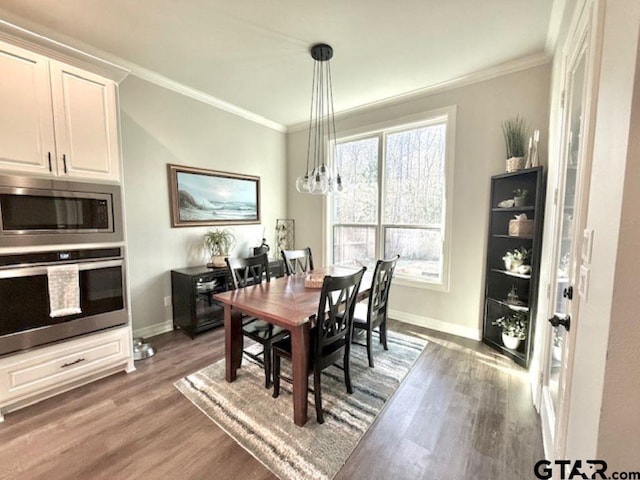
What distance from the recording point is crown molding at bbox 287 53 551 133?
8.53ft

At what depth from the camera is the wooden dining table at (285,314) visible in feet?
5.78

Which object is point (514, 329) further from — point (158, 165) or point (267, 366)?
point (158, 165)

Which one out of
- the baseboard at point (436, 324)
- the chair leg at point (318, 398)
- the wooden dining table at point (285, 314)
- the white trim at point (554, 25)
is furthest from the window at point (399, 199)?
the chair leg at point (318, 398)

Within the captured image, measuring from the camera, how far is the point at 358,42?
2.39 meters

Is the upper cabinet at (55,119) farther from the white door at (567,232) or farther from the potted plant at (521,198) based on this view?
the potted plant at (521,198)

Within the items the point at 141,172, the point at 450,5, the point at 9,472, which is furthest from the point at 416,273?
the point at 9,472

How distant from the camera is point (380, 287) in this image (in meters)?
2.51

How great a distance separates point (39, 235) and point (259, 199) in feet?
8.53

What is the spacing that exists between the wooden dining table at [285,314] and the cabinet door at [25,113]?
5.08 feet

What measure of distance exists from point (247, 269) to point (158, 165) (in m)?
1.64

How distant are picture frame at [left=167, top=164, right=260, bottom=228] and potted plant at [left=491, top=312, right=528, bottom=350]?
11.0 feet

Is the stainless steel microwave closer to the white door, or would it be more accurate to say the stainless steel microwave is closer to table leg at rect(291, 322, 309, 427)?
table leg at rect(291, 322, 309, 427)

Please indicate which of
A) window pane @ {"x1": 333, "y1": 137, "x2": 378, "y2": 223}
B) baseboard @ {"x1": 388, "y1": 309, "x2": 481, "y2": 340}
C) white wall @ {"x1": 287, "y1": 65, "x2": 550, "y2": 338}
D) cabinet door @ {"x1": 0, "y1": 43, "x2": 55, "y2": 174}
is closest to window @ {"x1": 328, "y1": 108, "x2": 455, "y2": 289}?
window pane @ {"x1": 333, "y1": 137, "x2": 378, "y2": 223}

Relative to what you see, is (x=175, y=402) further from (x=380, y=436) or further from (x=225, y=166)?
(x=225, y=166)
